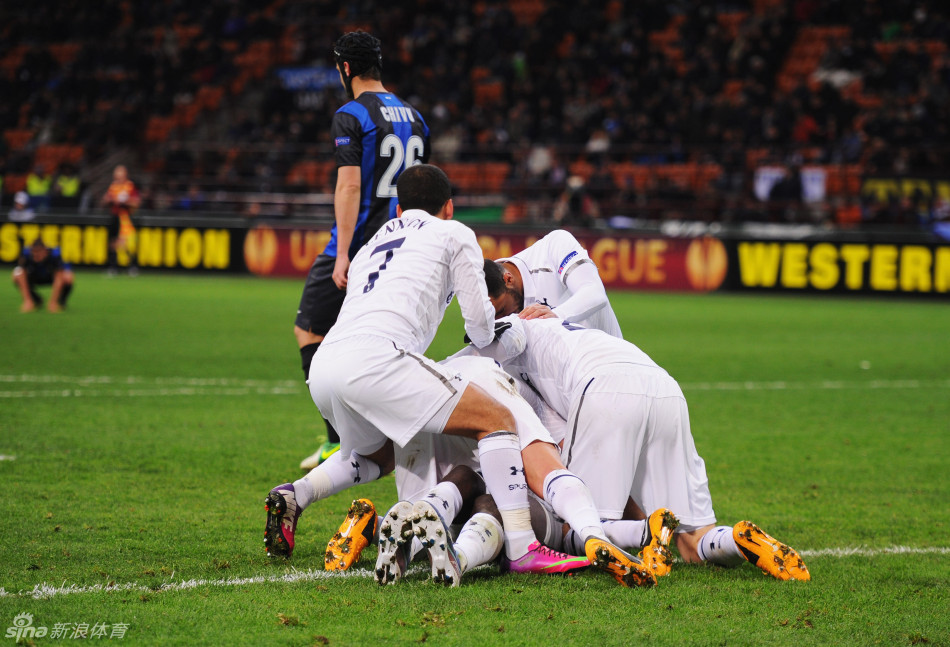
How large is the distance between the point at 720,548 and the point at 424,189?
191 cm

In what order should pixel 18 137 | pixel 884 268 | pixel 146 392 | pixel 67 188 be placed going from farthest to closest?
1. pixel 18 137
2. pixel 67 188
3. pixel 884 268
4. pixel 146 392

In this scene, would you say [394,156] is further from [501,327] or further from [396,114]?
[501,327]

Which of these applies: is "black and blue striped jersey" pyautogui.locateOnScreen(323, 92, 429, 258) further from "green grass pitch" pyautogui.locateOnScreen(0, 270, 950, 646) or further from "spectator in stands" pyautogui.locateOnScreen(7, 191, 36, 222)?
"spectator in stands" pyautogui.locateOnScreen(7, 191, 36, 222)

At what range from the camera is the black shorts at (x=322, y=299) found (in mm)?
6051

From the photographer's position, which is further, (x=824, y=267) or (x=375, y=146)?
(x=824, y=267)

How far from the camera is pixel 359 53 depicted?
5926 mm

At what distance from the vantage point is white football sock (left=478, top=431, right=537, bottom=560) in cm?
415

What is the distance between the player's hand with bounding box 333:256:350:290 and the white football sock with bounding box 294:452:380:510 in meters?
1.28

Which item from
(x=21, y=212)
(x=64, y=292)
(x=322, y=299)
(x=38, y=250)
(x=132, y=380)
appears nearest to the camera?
(x=322, y=299)

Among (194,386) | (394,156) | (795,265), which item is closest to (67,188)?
(795,265)

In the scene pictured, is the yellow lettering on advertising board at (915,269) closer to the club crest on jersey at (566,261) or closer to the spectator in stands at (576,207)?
the spectator in stands at (576,207)

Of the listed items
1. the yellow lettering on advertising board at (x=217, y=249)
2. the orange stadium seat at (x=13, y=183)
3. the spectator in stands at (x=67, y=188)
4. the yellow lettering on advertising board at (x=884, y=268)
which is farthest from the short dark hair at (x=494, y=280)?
the orange stadium seat at (x=13, y=183)

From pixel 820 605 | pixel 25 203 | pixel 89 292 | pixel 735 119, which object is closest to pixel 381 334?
pixel 820 605

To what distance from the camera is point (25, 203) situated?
76.3ft
